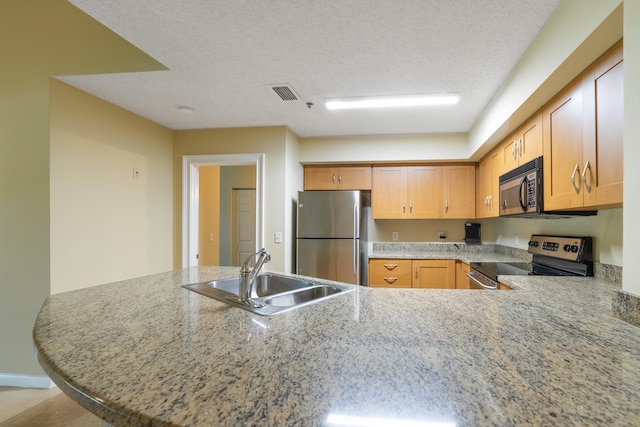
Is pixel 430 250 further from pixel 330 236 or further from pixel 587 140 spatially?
pixel 587 140

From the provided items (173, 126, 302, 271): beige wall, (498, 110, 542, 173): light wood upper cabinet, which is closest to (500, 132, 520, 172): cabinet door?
(498, 110, 542, 173): light wood upper cabinet

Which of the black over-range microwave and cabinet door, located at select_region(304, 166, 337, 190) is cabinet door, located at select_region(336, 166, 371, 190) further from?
the black over-range microwave

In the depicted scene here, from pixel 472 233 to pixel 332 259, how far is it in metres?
1.94

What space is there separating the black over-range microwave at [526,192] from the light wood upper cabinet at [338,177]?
160 centimetres

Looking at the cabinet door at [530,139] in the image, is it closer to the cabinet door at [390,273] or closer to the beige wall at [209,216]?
the cabinet door at [390,273]

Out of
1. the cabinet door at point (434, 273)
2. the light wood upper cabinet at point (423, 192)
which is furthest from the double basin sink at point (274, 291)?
the light wood upper cabinet at point (423, 192)

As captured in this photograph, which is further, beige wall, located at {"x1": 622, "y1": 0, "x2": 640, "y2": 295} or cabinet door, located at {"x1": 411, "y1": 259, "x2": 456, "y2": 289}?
cabinet door, located at {"x1": 411, "y1": 259, "x2": 456, "y2": 289}

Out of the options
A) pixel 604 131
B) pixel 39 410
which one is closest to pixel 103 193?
pixel 39 410

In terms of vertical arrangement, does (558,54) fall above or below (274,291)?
above

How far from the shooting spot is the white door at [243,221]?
5480 mm

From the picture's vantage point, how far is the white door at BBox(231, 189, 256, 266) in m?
5.48

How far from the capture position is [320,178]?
13.1 feet

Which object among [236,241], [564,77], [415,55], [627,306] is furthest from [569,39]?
[236,241]

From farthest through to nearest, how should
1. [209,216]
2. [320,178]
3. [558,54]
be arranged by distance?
[209,216] → [320,178] → [558,54]
